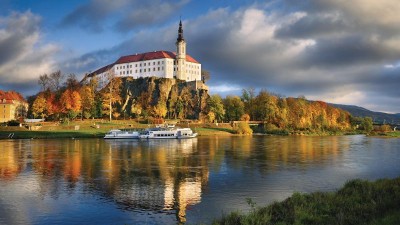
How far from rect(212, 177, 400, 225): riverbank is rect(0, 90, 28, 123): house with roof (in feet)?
367

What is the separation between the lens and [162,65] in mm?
140625

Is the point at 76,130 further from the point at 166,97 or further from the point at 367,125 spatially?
the point at 367,125

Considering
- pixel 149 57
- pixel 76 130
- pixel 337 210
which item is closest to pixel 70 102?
pixel 76 130

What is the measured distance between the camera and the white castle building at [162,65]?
461 feet

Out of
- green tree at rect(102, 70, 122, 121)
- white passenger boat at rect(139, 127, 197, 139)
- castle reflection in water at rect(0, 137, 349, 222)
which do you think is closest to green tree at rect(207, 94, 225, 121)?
green tree at rect(102, 70, 122, 121)

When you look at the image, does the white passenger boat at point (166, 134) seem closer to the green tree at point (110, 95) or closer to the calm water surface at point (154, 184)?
the green tree at point (110, 95)

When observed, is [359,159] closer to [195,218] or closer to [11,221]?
[195,218]

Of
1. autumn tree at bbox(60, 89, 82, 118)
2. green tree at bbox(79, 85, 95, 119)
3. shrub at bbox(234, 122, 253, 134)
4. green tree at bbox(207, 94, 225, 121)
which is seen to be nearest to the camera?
A: autumn tree at bbox(60, 89, 82, 118)

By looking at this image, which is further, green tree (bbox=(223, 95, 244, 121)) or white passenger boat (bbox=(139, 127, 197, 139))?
green tree (bbox=(223, 95, 244, 121))

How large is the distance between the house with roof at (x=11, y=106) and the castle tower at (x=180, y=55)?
54401 mm

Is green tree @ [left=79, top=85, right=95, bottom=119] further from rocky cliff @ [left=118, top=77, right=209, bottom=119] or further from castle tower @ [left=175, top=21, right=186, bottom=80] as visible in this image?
castle tower @ [left=175, top=21, right=186, bottom=80]

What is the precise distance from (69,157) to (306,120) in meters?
88.6

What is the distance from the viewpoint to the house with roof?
387 feet

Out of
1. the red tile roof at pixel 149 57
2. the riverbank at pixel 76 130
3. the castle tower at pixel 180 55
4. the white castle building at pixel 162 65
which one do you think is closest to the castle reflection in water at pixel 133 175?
the riverbank at pixel 76 130
